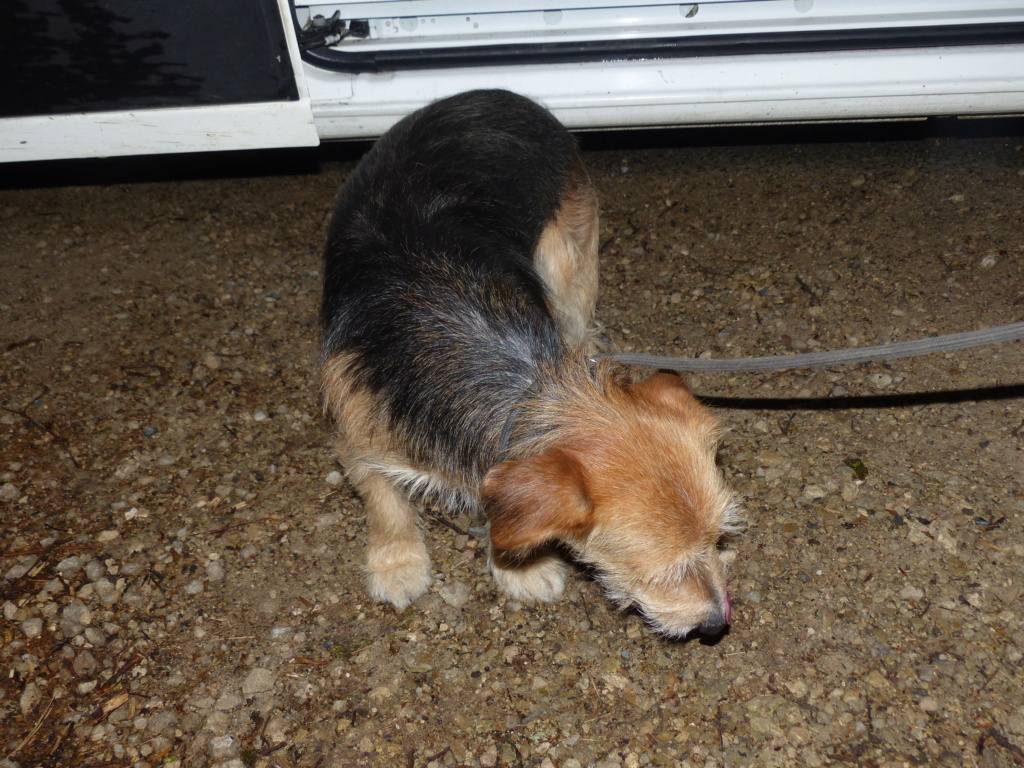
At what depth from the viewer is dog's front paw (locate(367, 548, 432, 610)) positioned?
328cm

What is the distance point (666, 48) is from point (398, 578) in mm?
2953

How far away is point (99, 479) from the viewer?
3.78 m

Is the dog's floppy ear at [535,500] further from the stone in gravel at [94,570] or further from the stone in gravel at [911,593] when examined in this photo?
the stone in gravel at [94,570]

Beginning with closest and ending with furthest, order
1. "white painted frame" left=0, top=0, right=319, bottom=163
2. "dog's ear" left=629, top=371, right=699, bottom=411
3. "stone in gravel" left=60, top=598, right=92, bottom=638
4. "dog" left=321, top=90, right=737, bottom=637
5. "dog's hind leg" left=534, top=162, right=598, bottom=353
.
Result: "dog" left=321, top=90, right=737, bottom=637
"dog's ear" left=629, top=371, right=699, bottom=411
"stone in gravel" left=60, top=598, right=92, bottom=638
"dog's hind leg" left=534, top=162, right=598, bottom=353
"white painted frame" left=0, top=0, right=319, bottom=163

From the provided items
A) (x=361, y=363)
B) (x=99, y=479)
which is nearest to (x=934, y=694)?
(x=361, y=363)

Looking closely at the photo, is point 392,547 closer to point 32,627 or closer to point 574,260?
point 32,627

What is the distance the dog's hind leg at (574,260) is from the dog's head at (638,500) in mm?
1373

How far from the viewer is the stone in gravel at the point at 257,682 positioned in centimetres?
302

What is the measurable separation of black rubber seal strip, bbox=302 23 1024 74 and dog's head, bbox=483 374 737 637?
2197mm

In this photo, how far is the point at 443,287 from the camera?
9.91 ft

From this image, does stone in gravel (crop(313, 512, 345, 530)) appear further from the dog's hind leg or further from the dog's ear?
the dog's ear

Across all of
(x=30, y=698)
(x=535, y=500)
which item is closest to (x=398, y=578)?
(x=535, y=500)

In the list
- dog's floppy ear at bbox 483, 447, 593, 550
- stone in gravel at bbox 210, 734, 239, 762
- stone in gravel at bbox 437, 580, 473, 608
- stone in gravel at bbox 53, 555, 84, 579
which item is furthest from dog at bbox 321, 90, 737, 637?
stone in gravel at bbox 53, 555, 84, 579

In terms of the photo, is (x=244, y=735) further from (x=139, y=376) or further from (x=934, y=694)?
(x=934, y=694)
